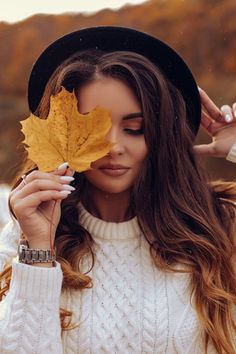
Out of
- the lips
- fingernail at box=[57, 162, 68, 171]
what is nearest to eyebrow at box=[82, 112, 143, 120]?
the lips

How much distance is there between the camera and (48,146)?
1773mm

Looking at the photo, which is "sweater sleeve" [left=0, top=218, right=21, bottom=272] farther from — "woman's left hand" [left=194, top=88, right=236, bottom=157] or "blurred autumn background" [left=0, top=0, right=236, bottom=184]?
"blurred autumn background" [left=0, top=0, right=236, bottom=184]

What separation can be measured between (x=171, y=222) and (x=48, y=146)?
0.47 m

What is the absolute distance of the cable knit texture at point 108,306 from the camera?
1870 mm

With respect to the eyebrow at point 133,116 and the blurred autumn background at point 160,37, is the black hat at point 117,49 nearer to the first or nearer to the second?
the eyebrow at point 133,116

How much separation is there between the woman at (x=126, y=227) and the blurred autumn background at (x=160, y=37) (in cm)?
580

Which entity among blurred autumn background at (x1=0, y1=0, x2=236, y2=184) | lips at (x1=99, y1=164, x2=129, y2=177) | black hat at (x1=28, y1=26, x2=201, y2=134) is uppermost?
blurred autumn background at (x1=0, y1=0, x2=236, y2=184)

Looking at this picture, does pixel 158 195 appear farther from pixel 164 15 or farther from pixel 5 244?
pixel 164 15

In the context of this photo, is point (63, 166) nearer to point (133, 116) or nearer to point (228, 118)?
point (133, 116)

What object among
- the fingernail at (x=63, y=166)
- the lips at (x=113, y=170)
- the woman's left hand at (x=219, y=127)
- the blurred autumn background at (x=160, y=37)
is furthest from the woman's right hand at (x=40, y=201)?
the blurred autumn background at (x=160, y=37)

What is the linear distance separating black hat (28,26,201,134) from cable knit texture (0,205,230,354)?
39cm

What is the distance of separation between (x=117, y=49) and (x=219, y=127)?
1.48 ft

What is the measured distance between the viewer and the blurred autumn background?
26.4 ft

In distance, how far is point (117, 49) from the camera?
2051 mm
